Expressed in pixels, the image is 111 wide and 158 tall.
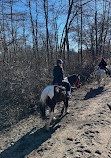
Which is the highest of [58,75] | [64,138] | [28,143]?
[58,75]

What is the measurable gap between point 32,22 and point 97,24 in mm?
8390

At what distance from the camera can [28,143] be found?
12.6 ft

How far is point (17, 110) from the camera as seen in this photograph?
527 centimetres

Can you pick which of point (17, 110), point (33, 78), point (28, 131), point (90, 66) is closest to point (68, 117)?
point (28, 131)

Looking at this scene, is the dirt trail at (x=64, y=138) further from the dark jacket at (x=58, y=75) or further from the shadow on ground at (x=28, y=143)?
the dark jacket at (x=58, y=75)

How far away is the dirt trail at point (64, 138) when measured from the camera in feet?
10.6

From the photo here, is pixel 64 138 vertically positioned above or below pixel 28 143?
above

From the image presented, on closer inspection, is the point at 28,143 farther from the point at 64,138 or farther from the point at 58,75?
the point at 58,75

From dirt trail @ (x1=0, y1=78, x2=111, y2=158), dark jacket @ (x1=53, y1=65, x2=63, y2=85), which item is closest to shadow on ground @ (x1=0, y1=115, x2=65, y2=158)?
dirt trail @ (x1=0, y1=78, x2=111, y2=158)

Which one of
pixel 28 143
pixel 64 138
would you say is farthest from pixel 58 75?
pixel 28 143

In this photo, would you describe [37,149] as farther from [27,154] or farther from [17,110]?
[17,110]

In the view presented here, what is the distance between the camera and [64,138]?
3838mm

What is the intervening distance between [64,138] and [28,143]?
1.02 meters

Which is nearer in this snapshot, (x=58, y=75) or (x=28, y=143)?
(x=28, y=143)
